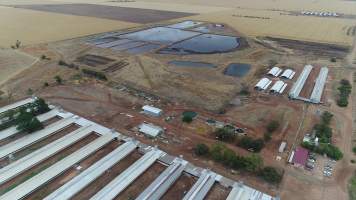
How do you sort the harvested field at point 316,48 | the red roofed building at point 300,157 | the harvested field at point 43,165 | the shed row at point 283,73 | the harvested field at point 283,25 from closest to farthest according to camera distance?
the harvested field at point 43,165 → the red roofed building at point 300,157 → the shed row at point 283,73 → the harvested field at point 316,48 → the harvested field at point 283,25

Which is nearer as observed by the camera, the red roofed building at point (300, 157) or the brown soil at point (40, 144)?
the red roofed building at point (300, 157)

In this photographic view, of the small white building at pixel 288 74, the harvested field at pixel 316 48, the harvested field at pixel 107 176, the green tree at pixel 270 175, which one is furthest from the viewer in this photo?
the harvested field at pixel 316 48

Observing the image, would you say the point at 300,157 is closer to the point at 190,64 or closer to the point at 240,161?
the point at 240,161

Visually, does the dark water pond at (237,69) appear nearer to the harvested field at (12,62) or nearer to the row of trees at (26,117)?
the row of trees at (26,117)

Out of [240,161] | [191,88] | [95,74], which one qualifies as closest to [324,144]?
[240,161]

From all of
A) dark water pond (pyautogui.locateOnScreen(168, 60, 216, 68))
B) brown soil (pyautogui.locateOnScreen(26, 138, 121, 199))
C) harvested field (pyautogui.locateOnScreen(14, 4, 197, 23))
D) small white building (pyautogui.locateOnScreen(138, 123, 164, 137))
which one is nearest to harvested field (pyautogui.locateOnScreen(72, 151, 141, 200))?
brown soil (pyautogui.locateOnScreen(26, 138, 121, 199))

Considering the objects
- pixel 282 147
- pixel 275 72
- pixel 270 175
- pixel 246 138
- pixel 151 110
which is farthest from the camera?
pixel 275 72

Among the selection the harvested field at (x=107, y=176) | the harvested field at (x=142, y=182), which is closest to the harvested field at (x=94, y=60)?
the harvested field at (x=107, y=176)
